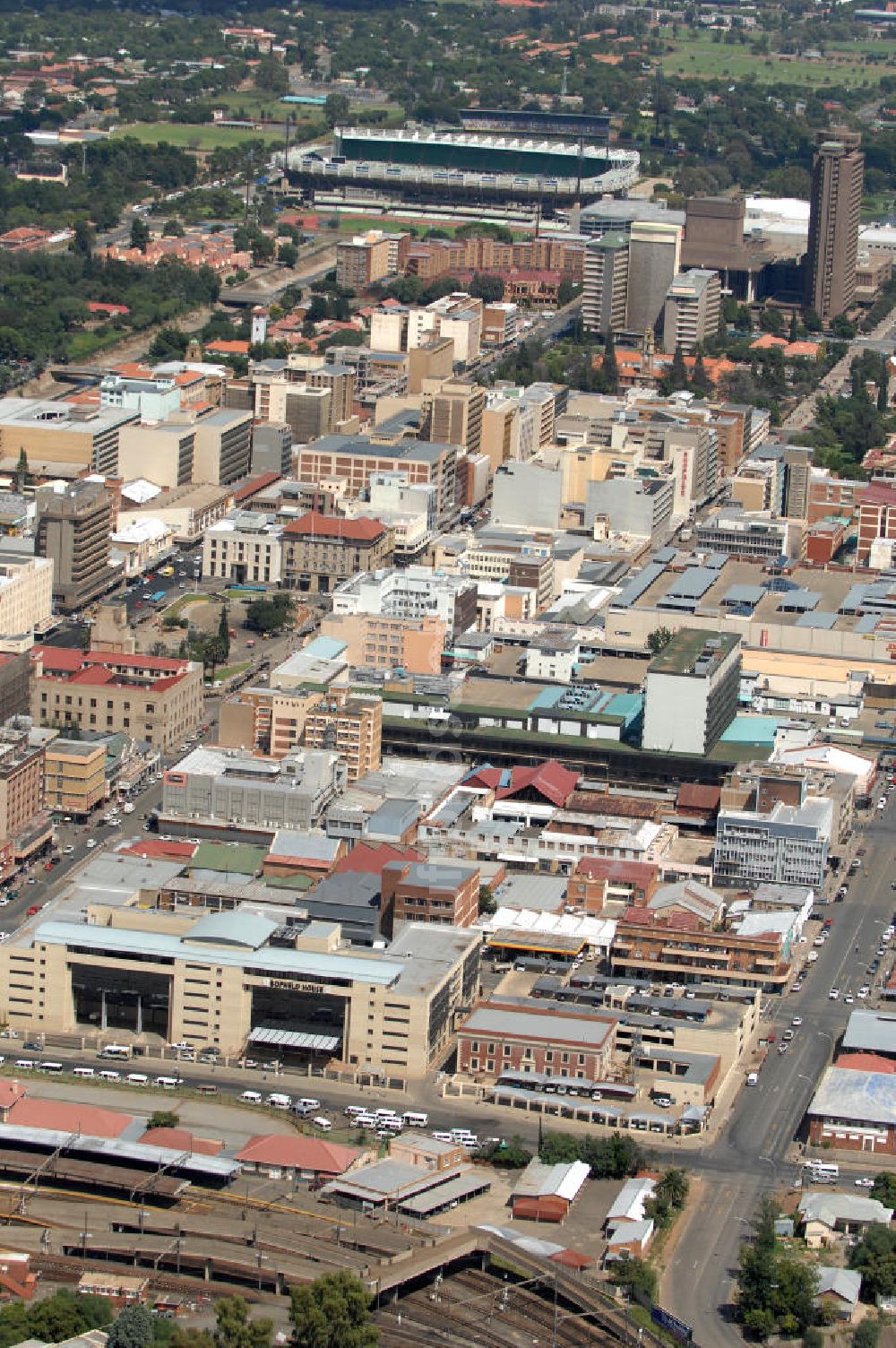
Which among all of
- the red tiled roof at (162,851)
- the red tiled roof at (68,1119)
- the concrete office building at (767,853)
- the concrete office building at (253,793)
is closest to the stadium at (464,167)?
the concrete office building at (253,793)

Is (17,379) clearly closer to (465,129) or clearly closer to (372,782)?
(372,782)

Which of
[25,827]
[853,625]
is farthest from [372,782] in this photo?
[853,625]

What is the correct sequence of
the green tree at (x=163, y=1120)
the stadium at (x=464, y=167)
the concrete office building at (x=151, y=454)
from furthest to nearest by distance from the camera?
1. the stadium at (x=464, y=167)
2. the concrete office building at (x=151, y=454)
3. the green tree at (x=163, y=1120)

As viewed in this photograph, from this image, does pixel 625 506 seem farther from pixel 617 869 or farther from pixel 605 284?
pixel 605 284

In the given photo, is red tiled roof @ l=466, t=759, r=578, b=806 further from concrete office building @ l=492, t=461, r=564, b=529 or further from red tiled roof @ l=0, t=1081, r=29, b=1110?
concrete office building @ l=492, t=461, r=564, b=529

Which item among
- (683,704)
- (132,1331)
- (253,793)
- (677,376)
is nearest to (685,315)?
(677,376)

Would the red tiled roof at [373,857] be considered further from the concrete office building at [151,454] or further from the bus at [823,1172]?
the concrete office building at [151,454]
